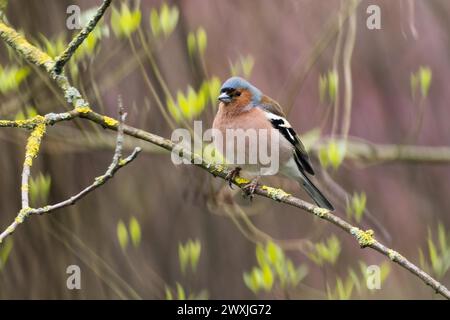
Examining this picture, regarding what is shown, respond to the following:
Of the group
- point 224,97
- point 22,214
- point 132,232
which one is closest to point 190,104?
point 224,97

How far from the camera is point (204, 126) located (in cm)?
447

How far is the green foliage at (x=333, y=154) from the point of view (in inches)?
164

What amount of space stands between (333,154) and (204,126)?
A: 0.84m

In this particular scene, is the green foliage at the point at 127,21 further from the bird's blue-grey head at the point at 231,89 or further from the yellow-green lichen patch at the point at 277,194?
the yellow-green lichen patch at the point at 277,194

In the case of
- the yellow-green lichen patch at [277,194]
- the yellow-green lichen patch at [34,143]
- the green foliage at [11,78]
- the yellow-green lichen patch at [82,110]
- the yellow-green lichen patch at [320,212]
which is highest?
the green foliage at [11,78]

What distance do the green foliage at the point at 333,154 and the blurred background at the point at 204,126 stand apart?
0.05ft

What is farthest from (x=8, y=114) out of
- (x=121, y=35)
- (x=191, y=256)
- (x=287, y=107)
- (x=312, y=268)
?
(x=312, y=268)

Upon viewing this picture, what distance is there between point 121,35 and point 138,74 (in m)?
0.70

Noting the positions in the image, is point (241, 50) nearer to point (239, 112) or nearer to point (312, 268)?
point (239, 112)

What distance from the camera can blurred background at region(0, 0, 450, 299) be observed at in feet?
14.1

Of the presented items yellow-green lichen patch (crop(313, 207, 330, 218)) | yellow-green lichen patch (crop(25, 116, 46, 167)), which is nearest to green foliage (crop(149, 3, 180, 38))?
yellow-green lichen patch (crop(25, 116, 46, 167))

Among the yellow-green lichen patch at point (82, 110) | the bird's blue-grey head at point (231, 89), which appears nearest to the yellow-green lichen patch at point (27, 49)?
the yellow-green lichen patch at point (82, 110)

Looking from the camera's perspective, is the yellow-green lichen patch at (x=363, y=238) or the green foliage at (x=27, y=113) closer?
the yellow-green lichen patch at (x=363, y=238)

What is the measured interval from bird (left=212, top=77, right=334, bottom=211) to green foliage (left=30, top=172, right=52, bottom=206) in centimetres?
105
